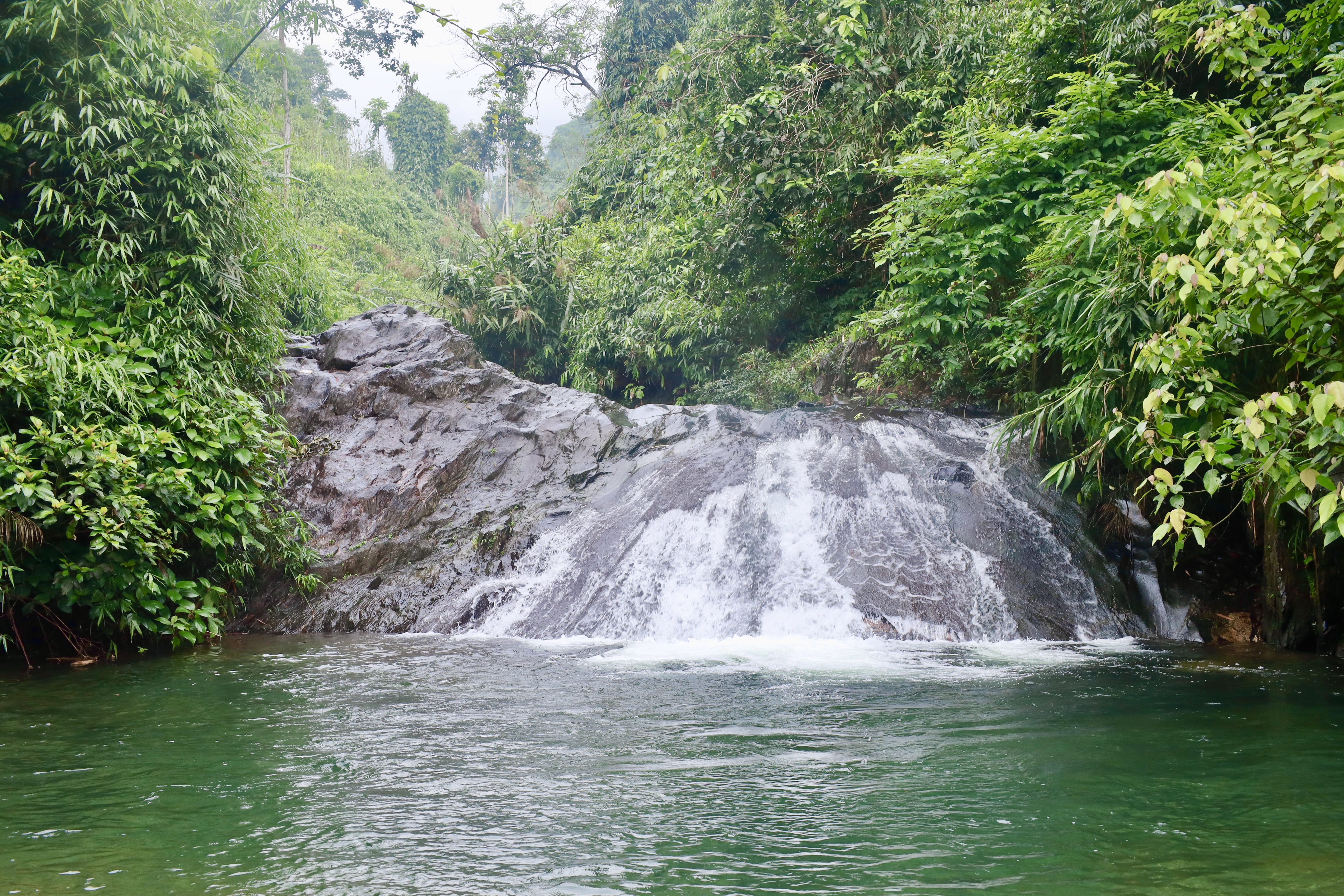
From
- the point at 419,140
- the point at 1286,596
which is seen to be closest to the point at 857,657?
the point at 1286,596

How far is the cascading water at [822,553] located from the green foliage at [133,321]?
7.52ft

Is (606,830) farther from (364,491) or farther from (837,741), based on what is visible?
(364,491)

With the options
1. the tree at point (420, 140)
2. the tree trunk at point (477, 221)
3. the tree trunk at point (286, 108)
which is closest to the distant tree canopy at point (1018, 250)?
the tree trunk at point (477, 221)

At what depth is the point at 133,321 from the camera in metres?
7.25

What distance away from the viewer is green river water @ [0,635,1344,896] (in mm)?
2646

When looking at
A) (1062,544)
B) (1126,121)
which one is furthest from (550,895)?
(1126,121)

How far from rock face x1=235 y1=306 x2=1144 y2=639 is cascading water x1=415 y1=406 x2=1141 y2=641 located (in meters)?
0.02

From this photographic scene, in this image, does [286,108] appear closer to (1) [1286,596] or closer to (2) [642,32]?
(2) [642,32]

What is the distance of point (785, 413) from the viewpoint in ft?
36.9

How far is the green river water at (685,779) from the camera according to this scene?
2646 mm

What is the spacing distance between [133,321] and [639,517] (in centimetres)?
491

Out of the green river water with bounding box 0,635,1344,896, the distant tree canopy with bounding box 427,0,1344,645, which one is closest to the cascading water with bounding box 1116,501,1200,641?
the distant tree canopy with bounding box 427,0,1344,645

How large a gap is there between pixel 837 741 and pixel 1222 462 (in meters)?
2.15

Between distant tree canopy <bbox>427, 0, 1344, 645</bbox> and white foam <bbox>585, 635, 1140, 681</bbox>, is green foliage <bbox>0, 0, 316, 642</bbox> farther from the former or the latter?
distant tree canopy <bbox>427, 0, 1344, 645</bbox>
